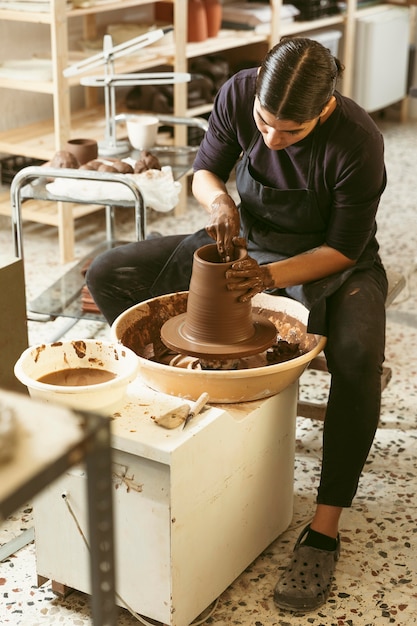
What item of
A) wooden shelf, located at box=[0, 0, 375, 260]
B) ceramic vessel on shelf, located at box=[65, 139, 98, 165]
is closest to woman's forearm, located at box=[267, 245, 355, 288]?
ceramic vessel on shelf, located at box=[65, 139, 98, 165]

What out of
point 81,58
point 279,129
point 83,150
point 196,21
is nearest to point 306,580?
point 279,129

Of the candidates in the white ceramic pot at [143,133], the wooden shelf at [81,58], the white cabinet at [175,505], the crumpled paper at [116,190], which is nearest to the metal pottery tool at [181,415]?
the white cabinet at [175,505]

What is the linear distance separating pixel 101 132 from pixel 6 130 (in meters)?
0.50

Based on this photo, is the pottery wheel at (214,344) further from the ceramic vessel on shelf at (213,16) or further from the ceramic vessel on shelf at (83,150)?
the ceramic vessel on shelf at (213,16)

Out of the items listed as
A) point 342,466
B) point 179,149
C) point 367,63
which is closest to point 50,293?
point 179,149

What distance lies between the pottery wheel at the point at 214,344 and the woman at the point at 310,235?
0.09 meters

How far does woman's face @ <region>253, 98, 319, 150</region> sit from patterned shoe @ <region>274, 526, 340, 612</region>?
0.86 metres

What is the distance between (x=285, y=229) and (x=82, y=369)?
65 cm

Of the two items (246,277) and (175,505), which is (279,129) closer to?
(246,277)

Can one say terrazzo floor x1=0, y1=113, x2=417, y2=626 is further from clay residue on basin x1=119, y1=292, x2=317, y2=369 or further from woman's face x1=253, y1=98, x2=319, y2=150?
woman's face x1=253, y1=98, x2=319, y2=150

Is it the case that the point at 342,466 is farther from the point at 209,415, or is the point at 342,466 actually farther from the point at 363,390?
the point at 209,415

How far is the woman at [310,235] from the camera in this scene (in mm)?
1849

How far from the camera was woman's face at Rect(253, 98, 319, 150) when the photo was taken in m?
1.87

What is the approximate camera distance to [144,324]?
2.06 meters
